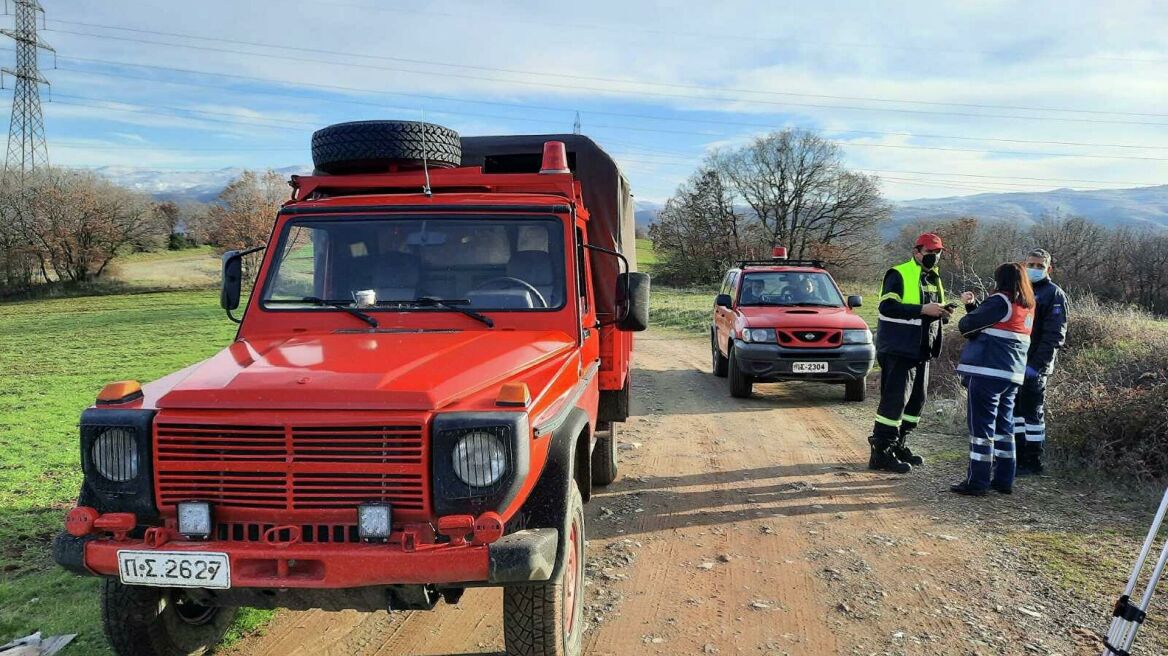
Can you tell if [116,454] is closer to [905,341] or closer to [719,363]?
[905,341]

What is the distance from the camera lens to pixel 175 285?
3934 centimetres

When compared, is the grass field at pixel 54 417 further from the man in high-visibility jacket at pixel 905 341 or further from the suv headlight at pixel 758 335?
the suv headlight at pixel 758 335

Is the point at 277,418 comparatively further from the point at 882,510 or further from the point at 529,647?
the point at 882,510

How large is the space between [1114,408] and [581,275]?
513 cm

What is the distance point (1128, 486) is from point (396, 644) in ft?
19.0

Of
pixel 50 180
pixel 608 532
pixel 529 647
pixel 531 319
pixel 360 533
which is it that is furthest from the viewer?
pixel 50 180

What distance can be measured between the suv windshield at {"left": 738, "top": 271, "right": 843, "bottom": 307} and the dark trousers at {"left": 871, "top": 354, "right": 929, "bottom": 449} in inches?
139

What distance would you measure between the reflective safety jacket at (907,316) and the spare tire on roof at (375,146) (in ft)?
13.1

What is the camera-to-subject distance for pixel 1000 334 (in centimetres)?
562

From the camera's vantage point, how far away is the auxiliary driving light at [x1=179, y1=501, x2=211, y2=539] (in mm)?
2695

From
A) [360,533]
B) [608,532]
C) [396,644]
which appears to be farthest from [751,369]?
[360,533]

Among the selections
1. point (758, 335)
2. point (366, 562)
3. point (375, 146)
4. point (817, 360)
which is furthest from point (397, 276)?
point (817, 360)

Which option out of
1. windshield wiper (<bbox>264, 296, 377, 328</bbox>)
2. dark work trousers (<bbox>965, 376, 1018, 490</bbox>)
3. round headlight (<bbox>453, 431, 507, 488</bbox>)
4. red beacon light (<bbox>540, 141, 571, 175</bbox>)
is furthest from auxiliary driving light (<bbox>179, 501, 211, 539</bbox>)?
dark work trousers (<bbox>965, 376, 1018, 490</bbox>)

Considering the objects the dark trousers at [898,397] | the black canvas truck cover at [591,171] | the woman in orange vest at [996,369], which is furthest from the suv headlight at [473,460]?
the dark trousers at [898,397]
